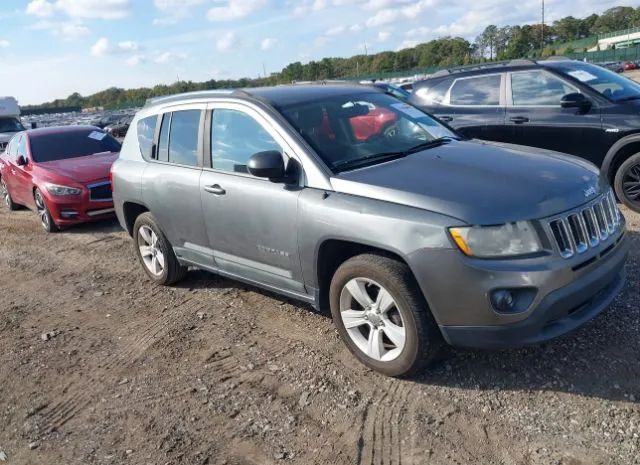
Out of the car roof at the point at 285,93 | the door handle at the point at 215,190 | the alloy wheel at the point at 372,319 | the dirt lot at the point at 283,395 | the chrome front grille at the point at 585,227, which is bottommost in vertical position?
the dirt lot at the point at 283,395

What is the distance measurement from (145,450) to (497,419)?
1965mm

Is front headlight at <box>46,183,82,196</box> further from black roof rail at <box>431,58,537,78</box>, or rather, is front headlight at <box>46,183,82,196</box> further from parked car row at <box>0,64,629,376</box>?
black roof rail at <box>431,58,537,78</box>

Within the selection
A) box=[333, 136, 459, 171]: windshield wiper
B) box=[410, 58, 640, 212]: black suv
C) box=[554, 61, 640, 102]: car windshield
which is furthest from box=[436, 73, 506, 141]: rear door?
box=[333, 136, 459, 171]: windshield wiper

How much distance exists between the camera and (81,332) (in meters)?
4.98

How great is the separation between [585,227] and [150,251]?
4.10 m

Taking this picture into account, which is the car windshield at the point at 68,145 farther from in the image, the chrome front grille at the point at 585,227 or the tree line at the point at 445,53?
the tree line at the point at 445,53

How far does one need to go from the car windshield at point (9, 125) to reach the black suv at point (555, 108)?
17.9 meters

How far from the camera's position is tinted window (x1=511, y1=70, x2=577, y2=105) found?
23.4 ft

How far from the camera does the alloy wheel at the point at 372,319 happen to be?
11.7 ft

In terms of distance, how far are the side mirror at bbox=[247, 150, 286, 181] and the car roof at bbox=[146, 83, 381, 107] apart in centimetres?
62

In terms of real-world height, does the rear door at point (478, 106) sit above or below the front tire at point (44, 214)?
above

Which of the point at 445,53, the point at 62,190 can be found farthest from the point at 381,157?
the point at 445,53

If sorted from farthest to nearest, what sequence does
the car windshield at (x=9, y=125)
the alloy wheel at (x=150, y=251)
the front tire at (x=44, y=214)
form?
the car windshield at (x=9, y=125)
the front tire at (x=44, y=214)
the alloy wheel at (x=150, y=251)

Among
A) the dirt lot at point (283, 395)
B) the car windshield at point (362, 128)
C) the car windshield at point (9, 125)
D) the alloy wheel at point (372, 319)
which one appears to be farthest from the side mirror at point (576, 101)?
the car windshield at point (9, 125)
